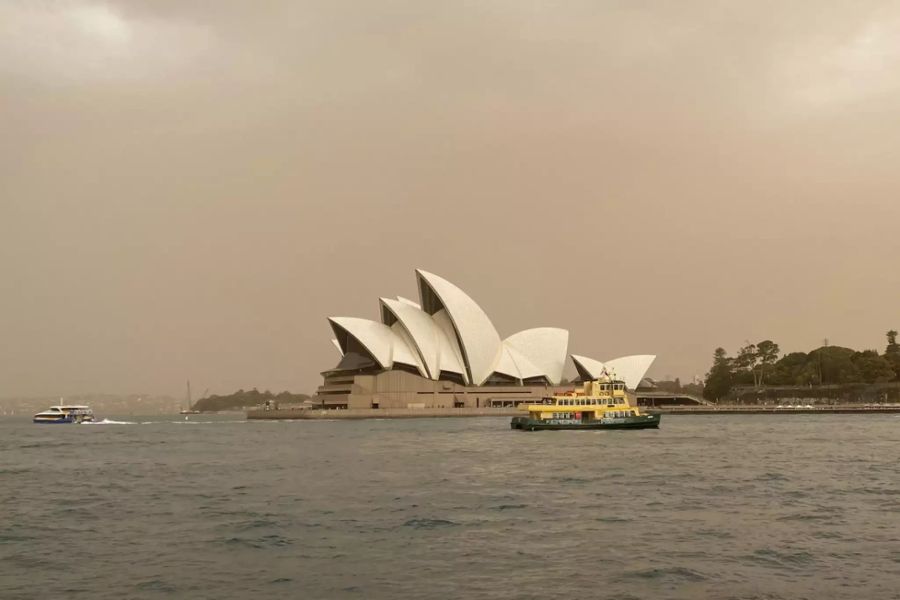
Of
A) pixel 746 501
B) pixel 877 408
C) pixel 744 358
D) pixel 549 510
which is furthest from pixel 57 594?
pixel 744 358

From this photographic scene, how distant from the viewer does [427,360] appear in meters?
114

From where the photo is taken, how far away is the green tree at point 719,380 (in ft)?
516

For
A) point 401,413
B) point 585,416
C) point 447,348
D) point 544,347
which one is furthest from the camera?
point 544,347

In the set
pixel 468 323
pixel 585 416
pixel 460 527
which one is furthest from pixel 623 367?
pixel 460 527

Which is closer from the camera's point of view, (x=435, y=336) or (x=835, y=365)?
(x=435, y=336)

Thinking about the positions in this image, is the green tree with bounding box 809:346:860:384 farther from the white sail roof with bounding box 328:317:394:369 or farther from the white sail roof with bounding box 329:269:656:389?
the white sail roof with bounding box 328:317:394:369

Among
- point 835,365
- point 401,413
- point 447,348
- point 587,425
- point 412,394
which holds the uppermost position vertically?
point 447,348

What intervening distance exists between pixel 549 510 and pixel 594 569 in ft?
26.4

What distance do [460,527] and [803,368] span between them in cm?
14206

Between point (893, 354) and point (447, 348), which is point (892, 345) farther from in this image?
point (447, 348)

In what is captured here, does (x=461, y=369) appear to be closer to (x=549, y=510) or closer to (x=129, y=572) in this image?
(x=549, y=510)

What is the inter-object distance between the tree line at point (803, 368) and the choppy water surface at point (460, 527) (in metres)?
103

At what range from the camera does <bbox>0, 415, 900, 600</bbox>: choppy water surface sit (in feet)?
55.6

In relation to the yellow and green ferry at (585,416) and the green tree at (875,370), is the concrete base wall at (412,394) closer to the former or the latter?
the yellow and green ferry at (585,416)
